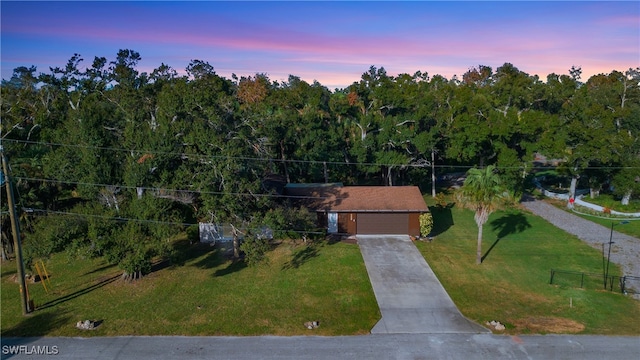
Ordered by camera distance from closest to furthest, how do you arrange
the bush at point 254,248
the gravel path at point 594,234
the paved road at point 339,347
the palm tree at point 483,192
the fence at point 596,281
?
the paved road at point 339,347 → the fence at point 596,281 → the bush at point 254,248 → the palm tree at point 483,192 → the gravel path at point 594,234

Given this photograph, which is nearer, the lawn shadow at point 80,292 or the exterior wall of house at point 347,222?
the lawn shadow at point 80,292

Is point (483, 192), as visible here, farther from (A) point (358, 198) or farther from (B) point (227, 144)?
(B) point (227, 144)

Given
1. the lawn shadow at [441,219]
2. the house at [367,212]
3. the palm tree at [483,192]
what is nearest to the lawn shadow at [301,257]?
the house at [367,212]

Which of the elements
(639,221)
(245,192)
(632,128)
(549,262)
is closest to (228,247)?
(245,192)

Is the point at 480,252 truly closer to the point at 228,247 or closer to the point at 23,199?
the point at 228,247

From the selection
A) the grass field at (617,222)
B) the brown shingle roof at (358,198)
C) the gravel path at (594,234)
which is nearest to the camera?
the gravel path at (594,234)

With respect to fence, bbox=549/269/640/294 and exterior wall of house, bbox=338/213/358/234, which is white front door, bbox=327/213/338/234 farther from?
fence, bbox=549/269/640/294

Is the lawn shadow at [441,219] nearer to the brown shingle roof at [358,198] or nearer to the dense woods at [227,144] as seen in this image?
the brown shingle roof at [358,198]

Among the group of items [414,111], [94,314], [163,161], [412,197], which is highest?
[414,111]
